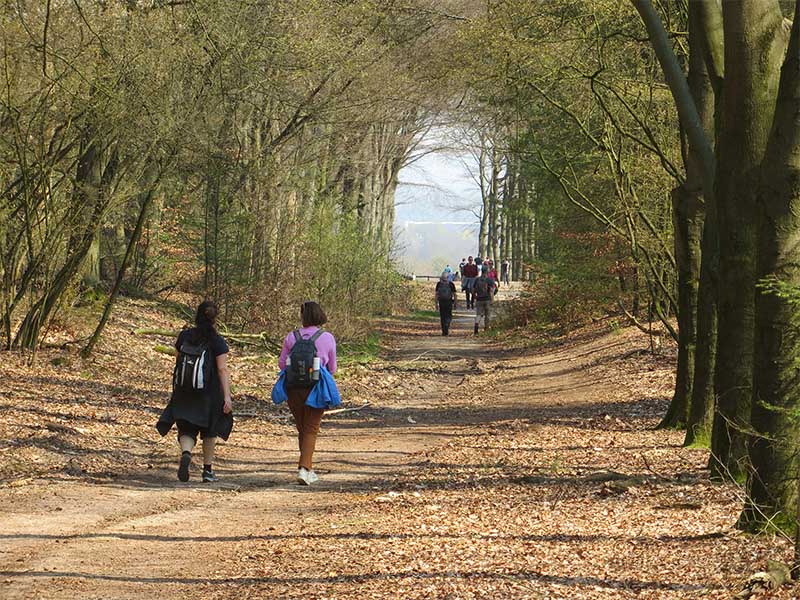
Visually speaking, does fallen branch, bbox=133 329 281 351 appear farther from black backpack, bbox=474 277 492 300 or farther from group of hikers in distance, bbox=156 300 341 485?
black backpack, bbox=474 277 492 300

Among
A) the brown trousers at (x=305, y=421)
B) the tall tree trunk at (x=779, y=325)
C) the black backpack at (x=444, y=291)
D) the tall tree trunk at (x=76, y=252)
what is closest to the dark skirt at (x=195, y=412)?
the brown trousers at (x=305, y=421)

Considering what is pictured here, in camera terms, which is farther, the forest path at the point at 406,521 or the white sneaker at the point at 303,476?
the white sneaker at the point at 303,476

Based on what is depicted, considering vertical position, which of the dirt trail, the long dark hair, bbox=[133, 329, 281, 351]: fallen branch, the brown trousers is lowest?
the dirt trail

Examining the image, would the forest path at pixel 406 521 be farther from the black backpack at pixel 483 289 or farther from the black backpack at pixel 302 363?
the black backpack at pixel 483 289

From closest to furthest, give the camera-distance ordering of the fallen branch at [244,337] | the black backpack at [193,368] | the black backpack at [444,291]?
the black backpack at [193,368] < the fallen branch at [244,337] < the black backpack at [444,291]

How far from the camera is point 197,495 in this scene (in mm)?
11078

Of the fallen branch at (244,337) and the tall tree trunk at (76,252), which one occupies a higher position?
the tall tree trunk at (76,252)

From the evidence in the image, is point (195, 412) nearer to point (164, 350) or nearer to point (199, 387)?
point (199, 387)

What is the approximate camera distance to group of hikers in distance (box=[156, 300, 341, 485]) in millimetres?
11680

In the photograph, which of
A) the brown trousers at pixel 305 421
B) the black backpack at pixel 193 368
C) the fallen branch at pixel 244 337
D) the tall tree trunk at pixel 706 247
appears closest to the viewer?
the tall tree trunk at pixel 706 247

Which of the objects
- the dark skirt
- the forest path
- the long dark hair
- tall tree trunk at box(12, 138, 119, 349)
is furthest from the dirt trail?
tall tree trunk at box(12, 138, 119, 349)

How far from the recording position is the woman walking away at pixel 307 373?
38.7 feet

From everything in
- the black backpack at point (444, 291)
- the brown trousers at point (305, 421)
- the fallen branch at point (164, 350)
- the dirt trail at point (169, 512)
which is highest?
the black backpack at point (444, 291)

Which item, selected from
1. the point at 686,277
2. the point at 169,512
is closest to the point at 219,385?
the point at 169,512
